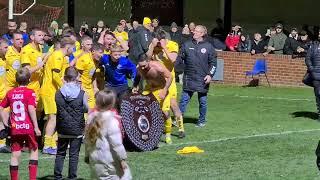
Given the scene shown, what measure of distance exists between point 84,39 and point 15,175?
3.73 m

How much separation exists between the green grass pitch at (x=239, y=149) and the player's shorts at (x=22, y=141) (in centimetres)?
71

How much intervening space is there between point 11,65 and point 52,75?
0.77 meters

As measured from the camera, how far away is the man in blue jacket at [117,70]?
40.1ft

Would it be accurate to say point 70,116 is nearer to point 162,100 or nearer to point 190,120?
point 162,100

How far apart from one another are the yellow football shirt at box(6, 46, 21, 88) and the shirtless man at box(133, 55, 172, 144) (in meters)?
1.87

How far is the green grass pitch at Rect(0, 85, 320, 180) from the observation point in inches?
408

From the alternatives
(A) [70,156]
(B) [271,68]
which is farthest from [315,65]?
(A) [70,156]

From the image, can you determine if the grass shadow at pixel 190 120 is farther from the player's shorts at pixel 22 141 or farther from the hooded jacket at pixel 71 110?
the player's shorts at pixel 22 141

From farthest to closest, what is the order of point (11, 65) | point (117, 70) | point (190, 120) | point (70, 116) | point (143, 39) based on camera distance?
point (143, 39) → point (190, 120) → point (117, 70) → point (11, 65) → point (70, 116)

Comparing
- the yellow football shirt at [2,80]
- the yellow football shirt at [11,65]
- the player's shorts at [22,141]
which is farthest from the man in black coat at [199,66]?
the player's shorts at [22,141]

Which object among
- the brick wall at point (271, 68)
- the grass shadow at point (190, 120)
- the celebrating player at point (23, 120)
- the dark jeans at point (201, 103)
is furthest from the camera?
the brick wall at point (271, 68)

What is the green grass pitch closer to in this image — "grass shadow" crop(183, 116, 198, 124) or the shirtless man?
"grass shadow" crop(183, 116, 198, 124)

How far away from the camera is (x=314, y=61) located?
15.7 metres

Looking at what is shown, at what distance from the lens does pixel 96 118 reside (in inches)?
292
